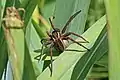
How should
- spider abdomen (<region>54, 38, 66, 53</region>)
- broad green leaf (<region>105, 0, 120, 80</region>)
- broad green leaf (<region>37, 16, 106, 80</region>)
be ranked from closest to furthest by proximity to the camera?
broad green leaf (<region>105, 0, 120, 80</region>), broad green leaf (<region>37, 16, 106, 80</region>), spider abdomen (<region>54, 38, 66, 53</region>)

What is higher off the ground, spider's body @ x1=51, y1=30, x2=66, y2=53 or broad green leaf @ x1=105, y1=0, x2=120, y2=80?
broad green leaf @ x1=105, y1=0, x2=120, y2=80

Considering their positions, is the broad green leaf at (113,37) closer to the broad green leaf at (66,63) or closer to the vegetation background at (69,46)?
the vegetation background at (69,46)

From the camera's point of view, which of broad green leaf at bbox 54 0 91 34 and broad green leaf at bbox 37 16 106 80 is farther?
broad green leaf at bbox 54 0 91 34

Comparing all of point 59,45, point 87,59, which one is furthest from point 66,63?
point 59,45

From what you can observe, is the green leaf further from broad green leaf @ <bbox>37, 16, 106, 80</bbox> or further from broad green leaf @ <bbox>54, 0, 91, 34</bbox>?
broad green leaf @ <bbox>54, 0, 91, 34</bbox>

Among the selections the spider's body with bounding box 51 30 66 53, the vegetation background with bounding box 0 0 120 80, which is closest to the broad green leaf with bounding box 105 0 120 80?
the vegetation background with bounding box 0 0 120 80

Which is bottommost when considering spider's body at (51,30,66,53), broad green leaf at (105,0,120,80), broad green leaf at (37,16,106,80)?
broad green leaf at (37,16,106,80)

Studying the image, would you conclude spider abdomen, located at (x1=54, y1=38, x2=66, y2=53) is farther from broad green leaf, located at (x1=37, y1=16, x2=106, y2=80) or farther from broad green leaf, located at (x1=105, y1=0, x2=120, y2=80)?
broad green leaf, located at (x1=105, y1=0, x2=120, y2=80)

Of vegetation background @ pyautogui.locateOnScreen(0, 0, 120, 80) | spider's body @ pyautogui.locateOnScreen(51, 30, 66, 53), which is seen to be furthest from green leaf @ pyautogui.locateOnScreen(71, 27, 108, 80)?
spider's body @ pyautogui.locateOnScreen(51, 30, 66, 53)

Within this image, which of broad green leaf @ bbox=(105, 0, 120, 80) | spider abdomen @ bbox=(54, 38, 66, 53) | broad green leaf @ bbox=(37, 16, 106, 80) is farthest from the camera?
spider abdomen @ bbox=(54, 38, 66, 53)
